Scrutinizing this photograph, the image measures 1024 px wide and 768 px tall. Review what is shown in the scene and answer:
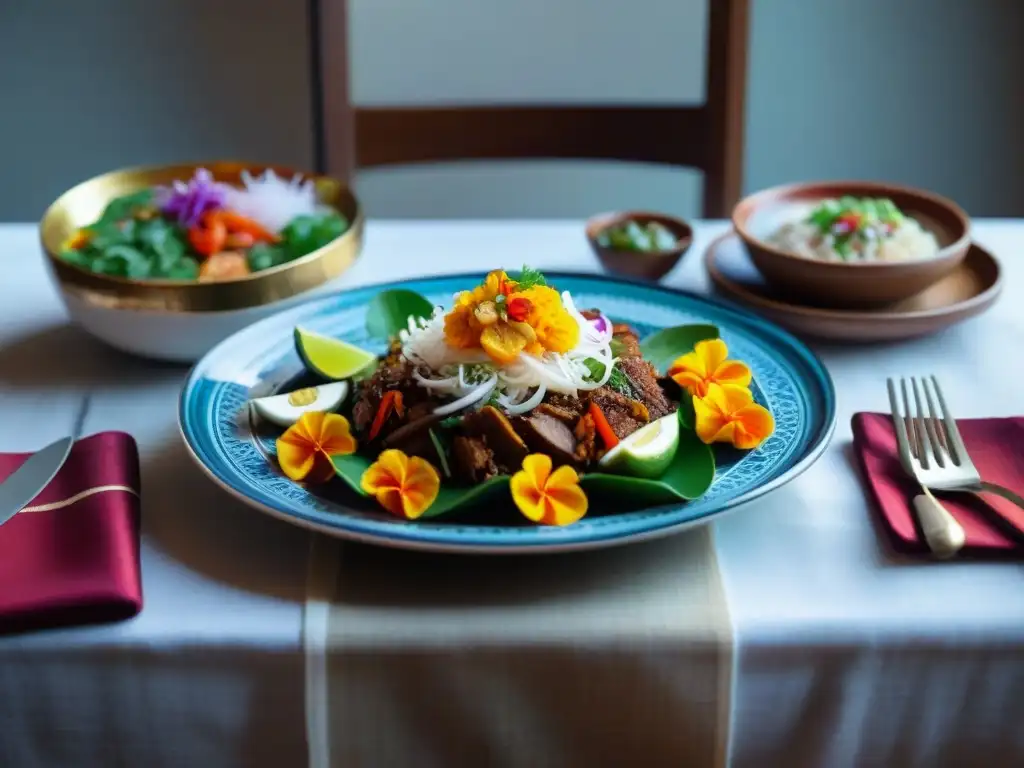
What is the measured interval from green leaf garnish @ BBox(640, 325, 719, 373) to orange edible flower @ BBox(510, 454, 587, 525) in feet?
1.06

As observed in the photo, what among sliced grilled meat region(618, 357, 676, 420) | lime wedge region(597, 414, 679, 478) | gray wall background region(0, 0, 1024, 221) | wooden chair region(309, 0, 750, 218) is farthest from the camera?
gray wall background region(0, 0, 1024, 221)

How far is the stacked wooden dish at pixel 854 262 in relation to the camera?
4.41 ft

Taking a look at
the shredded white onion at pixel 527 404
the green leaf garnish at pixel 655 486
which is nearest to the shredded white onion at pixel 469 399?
the shredded white onion at pixel 527 404

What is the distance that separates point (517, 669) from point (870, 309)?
2.58 feet

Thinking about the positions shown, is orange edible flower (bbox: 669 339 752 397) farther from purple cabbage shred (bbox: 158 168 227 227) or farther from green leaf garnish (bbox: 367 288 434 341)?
purple cabbage shred (bbox: 158 168 227 227)

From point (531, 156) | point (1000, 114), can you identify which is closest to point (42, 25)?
point (531, 156)

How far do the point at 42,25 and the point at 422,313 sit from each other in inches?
89.4

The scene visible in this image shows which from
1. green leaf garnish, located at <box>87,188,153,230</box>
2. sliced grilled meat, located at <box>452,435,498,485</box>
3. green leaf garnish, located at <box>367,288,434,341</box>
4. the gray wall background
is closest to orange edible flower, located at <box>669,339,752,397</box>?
sliced grilled meat, located at <box>452,435,498,485</box>

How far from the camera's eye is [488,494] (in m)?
0.93

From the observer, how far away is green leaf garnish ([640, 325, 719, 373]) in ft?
4.04

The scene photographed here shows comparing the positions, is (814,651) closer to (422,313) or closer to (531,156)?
(422,313)

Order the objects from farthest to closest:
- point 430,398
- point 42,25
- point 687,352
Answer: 1. point 42,25
2. point 687,352
3. point 430,398

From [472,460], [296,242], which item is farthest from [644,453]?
[296,242]

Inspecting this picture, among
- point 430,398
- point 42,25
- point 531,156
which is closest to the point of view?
point 430,398
